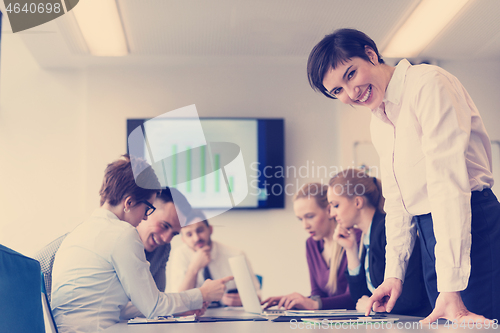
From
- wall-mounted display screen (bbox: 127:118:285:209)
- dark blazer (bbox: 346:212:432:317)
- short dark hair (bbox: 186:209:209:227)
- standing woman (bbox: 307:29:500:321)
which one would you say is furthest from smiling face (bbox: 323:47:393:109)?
wall-mounted display screen (bbox: 127:118:285:209)

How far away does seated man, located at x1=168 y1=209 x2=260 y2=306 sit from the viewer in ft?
7.96

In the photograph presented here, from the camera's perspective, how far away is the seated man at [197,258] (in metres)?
2.43

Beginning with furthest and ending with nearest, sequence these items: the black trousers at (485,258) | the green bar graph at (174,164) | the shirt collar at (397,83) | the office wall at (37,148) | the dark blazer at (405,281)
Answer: the office wall at (37,148), the green bar graph at (174,164), the dark blazer at (405,281), the shirt collar at (397,83), the black trousers at (485,258)

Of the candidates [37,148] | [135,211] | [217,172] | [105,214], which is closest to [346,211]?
[135,211]

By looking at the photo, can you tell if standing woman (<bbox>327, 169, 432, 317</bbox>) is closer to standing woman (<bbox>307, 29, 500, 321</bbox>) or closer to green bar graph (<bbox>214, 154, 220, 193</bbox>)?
standing woman (<bbox>307, 29, 500, 321</bbox>)

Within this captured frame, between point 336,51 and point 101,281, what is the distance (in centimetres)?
98

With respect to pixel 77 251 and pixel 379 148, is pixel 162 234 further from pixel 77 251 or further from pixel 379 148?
pixel 379 148

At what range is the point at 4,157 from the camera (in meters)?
3.07

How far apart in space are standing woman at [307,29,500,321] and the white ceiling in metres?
1.54

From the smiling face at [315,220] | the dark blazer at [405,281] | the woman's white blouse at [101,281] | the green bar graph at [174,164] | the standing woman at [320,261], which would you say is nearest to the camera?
the woman's white blouse at [101,281]

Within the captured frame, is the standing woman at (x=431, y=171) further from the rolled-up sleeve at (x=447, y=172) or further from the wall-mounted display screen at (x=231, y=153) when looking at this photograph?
the wall-mounted display screen at (x=231, y=153)

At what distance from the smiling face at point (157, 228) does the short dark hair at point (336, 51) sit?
3.64 ft

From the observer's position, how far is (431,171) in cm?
91

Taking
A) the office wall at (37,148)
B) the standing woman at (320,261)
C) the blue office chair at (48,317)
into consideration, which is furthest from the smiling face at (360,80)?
the office wall at (37,148)
